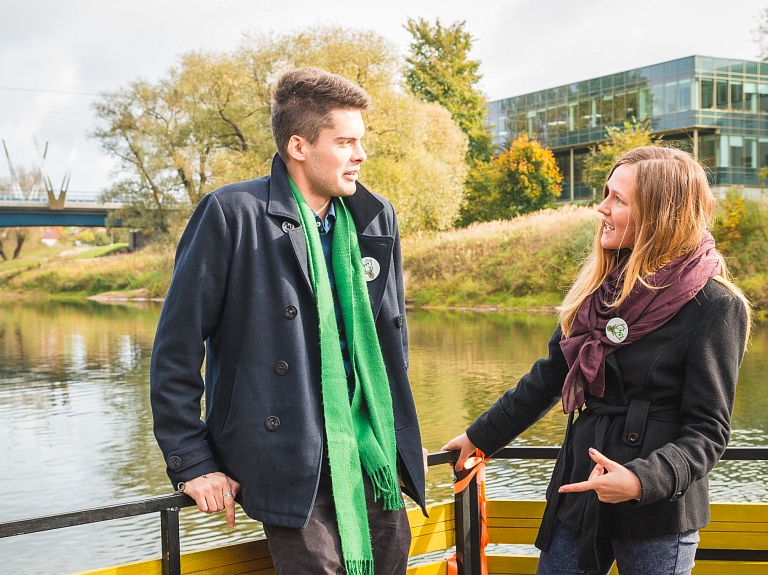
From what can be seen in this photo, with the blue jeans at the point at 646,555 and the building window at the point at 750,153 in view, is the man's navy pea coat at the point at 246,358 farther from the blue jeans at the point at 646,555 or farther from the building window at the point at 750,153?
the building window at the point at 750,153

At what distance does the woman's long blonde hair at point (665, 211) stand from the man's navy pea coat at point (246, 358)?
703mm

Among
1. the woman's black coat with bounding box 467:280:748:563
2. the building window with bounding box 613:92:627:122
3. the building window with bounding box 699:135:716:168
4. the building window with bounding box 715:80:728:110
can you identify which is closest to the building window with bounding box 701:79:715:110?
the building window with bounding box 715:80:728:110

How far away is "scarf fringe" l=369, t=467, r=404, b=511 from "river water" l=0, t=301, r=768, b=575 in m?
4.30

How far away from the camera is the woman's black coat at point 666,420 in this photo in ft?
5.85

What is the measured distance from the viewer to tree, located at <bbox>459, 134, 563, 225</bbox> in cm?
3206

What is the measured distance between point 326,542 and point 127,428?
9522 millimetres

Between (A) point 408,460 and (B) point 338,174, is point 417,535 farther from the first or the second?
(B) point 338,174

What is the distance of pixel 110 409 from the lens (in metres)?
12.0

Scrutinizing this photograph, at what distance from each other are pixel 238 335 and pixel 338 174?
435mm

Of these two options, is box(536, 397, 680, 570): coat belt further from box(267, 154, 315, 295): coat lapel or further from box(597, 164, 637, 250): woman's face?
box(267, 154, 315, 295): coat lapel

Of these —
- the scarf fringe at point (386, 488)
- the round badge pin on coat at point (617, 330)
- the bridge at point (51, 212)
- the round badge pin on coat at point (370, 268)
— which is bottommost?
the scarf fringe at point (386, 488)

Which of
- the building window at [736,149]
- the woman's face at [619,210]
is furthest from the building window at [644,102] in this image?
the woman's face at [619,210]

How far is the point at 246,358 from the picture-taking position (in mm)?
1917

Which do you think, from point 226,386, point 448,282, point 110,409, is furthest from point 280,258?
point 448,282
